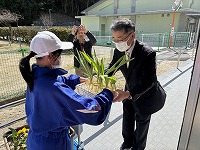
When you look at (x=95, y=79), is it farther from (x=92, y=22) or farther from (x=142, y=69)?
(x=92, y=22)

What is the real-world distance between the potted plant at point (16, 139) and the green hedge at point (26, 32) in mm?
12771

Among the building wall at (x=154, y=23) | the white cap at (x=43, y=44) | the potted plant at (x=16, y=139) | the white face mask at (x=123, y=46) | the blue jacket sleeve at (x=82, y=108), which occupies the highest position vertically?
the building wall at (x=154, y=23)

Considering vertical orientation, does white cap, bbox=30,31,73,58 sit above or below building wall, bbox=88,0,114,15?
below

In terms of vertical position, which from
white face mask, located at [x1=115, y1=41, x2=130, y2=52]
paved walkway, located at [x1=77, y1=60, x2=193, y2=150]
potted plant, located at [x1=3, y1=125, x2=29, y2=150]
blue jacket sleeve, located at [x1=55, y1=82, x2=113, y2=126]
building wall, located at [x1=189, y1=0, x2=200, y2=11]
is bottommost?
paved walkway, located at [x1=77, y1=60, x2=193, y2=150]

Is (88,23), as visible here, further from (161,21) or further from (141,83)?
(141,83)

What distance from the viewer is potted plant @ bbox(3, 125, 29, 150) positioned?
2.18 m

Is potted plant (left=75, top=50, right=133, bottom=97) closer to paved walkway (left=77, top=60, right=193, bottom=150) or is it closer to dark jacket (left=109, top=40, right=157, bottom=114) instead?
dark jacket (left=109, top=40, right=157, bottom=114)

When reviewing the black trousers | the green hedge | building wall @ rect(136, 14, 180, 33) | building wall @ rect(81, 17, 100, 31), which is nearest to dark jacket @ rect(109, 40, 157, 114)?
the black trousers

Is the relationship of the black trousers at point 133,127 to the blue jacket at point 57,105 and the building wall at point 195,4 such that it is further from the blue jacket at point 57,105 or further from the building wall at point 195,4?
the building wall at point 195,4

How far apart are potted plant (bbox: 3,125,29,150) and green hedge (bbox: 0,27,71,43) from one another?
12.8m

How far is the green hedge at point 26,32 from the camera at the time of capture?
14656 mm

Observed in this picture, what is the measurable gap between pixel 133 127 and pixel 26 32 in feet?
57.6

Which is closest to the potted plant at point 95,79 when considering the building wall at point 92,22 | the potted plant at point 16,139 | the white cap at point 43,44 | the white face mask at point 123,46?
the white face mask at point 123,46

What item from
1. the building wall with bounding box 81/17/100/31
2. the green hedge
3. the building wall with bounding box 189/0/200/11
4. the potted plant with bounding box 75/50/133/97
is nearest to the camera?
the potted plant with bounding box 75/50/133/97
